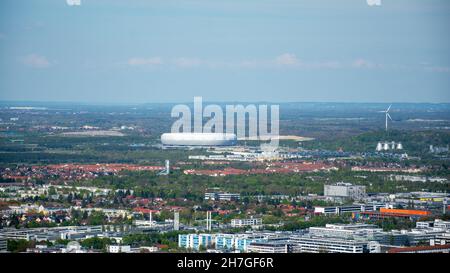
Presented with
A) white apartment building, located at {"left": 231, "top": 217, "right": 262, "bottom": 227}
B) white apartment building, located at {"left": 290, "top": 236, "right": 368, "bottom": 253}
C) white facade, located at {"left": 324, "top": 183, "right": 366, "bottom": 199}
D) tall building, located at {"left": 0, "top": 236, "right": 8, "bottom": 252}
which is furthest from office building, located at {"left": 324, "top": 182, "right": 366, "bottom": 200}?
tall building, located at {"left": 0, "top": 236, "right": 8, "bottom": 252}

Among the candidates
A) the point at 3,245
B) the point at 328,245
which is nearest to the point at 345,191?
the point at 328,245

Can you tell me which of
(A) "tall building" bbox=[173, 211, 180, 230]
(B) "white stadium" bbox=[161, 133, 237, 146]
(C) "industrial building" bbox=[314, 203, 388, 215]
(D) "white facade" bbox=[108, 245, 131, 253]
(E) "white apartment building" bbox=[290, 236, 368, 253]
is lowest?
(C) "industrial building" bbox=[314, 203, 388, 215]

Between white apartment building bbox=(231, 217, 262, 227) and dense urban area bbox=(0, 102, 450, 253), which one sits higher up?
dense urban area bbox=(0, 102, 450, 253)

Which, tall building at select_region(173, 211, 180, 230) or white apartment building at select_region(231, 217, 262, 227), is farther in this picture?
white apartment building at select_region(231, 217, 262, 227)

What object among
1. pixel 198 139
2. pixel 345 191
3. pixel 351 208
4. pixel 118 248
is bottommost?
pixel 351 208

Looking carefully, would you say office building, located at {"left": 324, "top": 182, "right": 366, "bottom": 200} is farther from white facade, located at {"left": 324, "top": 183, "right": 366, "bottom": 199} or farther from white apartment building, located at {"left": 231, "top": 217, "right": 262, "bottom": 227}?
white apartment building, located at {"left": 231, "top": 217, "right": 262, "bottom": 227}

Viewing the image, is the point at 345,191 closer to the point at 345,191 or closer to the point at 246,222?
the point at 345,191

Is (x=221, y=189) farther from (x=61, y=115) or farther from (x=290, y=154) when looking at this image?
(x=61, y=115)
